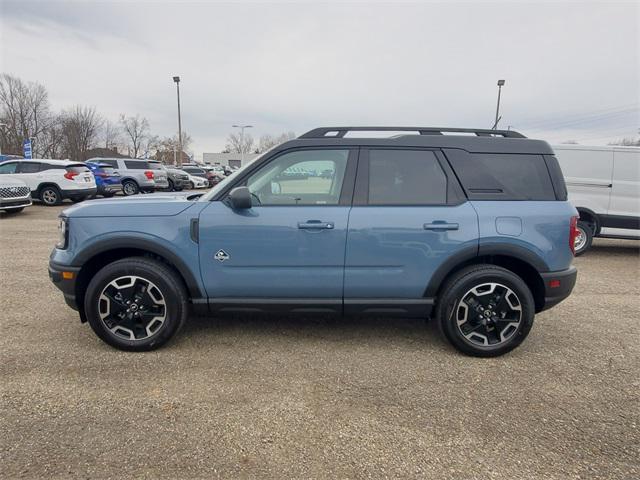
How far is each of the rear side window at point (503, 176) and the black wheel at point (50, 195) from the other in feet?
47.0

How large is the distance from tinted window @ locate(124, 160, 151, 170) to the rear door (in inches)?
692

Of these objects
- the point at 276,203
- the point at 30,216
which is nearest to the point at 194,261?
the point at 276,203

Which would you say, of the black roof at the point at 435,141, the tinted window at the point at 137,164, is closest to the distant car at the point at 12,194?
the tinted window at the point at 137,164

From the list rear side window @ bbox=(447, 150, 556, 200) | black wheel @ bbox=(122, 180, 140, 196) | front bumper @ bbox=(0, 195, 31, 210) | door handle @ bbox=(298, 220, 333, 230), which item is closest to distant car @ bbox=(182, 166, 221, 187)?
black wheel @ bbox=(122, 180, 140, 196)

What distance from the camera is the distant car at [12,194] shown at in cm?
1052

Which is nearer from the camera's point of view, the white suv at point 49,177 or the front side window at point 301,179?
the front side window at point 301,179

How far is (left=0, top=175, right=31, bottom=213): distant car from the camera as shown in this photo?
34.5ft

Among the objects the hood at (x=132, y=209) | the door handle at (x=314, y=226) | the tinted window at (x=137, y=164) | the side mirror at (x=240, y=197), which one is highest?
the tinted window at (x=137, y=164)

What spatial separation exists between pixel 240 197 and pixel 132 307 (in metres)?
1.32

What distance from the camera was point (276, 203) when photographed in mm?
3225

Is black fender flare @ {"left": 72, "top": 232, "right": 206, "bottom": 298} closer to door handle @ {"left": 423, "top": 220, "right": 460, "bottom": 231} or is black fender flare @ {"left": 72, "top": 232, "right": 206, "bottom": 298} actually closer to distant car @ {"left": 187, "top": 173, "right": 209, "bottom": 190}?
door handle @ {"left": 423, "top": 220, "right": 460, "bottom": 231}

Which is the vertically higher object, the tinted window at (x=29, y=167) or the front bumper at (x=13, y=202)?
the tinted window at (x=29, y=167)

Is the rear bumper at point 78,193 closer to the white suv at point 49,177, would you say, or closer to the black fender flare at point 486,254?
the white suv at point 49,177

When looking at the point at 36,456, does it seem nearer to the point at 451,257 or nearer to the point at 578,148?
the point at 451,257
